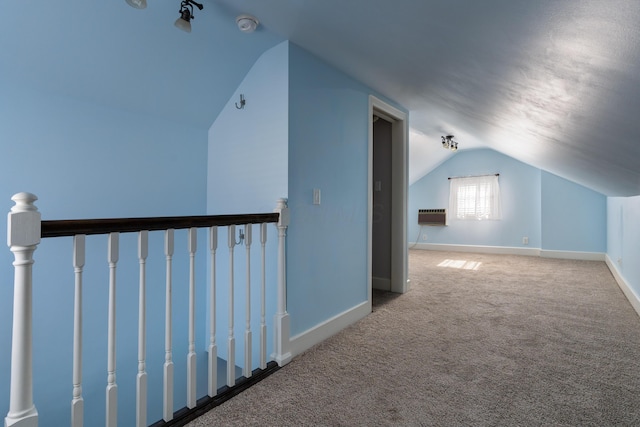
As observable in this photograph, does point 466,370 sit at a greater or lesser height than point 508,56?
lesser

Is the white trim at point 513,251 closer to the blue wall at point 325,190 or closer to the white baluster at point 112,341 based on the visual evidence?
the blue wall at point 325,190

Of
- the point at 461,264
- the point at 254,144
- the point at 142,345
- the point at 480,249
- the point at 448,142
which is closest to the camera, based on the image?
the point at 142,345

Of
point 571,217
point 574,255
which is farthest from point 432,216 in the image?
point 574,255

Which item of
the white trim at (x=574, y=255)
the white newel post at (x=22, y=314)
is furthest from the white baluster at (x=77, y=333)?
the white trim at (x=574, y=255)

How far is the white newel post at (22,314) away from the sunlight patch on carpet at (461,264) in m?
5.11

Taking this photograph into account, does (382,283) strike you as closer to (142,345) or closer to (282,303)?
(282,303)

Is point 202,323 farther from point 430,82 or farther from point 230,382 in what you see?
point 430,82

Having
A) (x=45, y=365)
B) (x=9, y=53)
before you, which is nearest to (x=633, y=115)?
(x=9, y=53)

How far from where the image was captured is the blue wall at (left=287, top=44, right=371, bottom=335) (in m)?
2.14

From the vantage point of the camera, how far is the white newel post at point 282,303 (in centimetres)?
198

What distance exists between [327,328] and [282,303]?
0.57 metres

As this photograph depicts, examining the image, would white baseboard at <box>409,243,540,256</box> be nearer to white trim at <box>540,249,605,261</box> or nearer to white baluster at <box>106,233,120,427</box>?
white trim at <box>540,249,605,261</box>

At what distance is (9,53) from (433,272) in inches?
191

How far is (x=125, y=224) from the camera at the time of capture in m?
1.27
